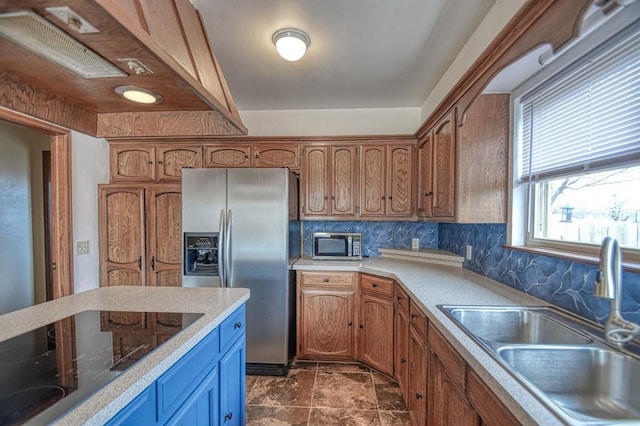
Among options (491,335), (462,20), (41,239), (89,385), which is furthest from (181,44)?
(41,239)

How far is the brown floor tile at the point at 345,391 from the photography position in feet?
6.64

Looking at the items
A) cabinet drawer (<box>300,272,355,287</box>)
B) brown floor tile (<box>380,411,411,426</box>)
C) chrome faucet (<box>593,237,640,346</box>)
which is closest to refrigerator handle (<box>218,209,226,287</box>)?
cabinet drawer (<box>300,272,355,287</box>)

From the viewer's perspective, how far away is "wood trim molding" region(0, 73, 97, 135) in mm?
1129

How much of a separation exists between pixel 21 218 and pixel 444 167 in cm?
381

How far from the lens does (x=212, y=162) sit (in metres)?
2.84

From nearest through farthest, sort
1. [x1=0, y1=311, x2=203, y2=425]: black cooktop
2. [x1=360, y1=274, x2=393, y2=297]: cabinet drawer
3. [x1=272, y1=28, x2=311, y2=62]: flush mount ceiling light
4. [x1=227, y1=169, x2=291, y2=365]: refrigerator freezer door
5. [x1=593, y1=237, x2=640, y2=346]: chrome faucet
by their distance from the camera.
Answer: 1. [x1=0, y1=311, x2=203, y2=425]: black cooktop
2. [x1=593, y1=237, x2=640, y2=346]: chrome faucet
3. [x1=272, y1=28, x2=311, y2=62]: flush mount ceiling light
4. [x1=360, y1=274, x2=393, y2=297]: cabinet drawer
5. [x1=227, y1=169, x2=291, y2=365]: refrigerator freezer door

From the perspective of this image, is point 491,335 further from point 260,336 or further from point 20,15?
point 20,15

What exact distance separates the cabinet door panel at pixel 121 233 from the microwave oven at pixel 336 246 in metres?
1.65

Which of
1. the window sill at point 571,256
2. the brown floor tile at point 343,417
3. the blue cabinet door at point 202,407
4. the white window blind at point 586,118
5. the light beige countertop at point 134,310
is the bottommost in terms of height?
the brown floor tile at point 343,417

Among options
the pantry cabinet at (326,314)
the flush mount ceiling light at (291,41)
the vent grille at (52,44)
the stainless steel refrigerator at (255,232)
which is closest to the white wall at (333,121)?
the stainless steel refrigerator at (255,232)

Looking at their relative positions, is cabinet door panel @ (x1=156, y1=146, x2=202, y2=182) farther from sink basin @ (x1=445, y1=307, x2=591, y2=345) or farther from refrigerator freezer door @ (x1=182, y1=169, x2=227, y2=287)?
sink basin @ (x1=445, y1=307, x2=591, y2=345)

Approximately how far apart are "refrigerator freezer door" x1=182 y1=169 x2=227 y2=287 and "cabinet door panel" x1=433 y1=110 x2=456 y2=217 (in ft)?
5.71

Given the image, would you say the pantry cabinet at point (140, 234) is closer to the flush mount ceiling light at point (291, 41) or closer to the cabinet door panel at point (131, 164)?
the cabinet door panel at point (131, 164)

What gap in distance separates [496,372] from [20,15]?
1.68 metres
